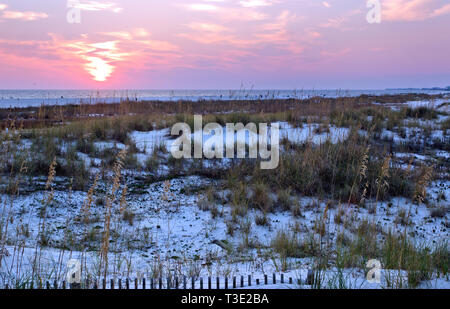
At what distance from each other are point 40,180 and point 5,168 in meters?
0.78

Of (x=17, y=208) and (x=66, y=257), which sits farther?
(x=17, y=208)

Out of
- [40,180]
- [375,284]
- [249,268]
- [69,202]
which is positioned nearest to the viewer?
[375,284]

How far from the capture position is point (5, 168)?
6.47 meters

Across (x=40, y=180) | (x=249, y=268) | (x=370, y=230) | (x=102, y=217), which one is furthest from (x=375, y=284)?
(x=40, y=180)

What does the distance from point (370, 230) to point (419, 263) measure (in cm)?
153

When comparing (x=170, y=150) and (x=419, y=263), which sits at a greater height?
(x=170, y=150)
